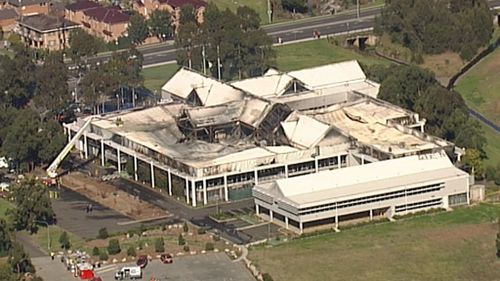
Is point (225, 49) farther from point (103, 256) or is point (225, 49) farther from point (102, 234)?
point (103, 256)

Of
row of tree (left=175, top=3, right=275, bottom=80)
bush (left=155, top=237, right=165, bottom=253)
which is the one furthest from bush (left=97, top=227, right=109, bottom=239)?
row of tree (left=175, top=3, right=275, bottom=80)

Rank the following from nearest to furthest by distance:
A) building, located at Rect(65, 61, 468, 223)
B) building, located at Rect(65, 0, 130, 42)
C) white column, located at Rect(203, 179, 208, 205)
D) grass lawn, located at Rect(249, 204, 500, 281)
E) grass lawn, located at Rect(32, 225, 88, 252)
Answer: grass lawn, located at Rect(249, 204, 500, 281) → grass lawn, located at Rect(32, 225, 88, 252) → white column, located at Rect(203, 179, 208, 205) → building, located at Rect(65, 61, 468, 223) → building, located at Rect(65, 0, 130, 42)

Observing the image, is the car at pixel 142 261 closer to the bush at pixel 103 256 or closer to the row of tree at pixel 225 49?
the bush at pixel 103 256

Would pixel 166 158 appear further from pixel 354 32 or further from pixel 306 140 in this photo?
pixel 354 32

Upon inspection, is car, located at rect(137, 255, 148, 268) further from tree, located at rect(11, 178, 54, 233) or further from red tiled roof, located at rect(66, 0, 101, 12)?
red tiled roof, located at rect(66, 0, 101, 12)

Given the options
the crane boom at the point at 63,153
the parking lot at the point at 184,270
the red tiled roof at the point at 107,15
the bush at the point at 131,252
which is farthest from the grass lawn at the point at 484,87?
the bush at the point at 131,252

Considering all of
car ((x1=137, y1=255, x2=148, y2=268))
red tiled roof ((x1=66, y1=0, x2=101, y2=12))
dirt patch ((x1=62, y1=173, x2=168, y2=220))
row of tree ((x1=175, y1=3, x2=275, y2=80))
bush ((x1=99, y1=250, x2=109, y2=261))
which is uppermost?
row of tree ((x1=175, y1=3, x2=275, y2=80))
